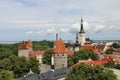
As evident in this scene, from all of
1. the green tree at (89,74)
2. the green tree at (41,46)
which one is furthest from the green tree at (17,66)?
the green tree at (41,46)

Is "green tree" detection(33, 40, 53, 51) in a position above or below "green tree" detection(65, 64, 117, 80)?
above

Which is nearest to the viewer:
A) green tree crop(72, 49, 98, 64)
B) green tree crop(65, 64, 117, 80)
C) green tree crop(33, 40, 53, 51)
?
green tree crop(65, 64, 117, 80)

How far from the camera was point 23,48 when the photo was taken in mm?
79562

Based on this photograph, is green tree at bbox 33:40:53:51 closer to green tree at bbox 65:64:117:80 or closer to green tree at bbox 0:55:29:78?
green tree at bbox 0:55:29:78

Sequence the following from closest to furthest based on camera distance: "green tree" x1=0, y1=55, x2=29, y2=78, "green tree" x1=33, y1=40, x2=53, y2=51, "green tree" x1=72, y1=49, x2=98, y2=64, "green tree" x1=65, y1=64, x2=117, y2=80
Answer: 1. "green tree" x1=65, y1=64, x2=117, y2=80
2. "green tree" x1=0, y1=55, x2=29, y2=78
3. "green tree" x1=72, y1=49, x2=98, y2=64
4. "green tree" x1=33, y1=40, x2=53, y2=51

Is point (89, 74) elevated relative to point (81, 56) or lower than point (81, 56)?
Answer: lower

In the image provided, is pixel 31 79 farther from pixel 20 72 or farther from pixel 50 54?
pixel 50 54

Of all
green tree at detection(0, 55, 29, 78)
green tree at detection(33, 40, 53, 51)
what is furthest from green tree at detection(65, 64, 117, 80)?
green tree at detection(33, 40, 53, 51)

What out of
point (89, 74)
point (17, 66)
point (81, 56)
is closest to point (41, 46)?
point (81, 56)

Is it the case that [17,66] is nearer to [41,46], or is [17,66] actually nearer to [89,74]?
[89,74]

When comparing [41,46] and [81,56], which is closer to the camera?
[81,56]

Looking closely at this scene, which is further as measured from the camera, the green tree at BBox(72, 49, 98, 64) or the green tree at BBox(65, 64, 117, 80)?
the green tree at BBox(72, 49, 98, 64)

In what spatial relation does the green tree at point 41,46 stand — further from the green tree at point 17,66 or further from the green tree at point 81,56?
the green tree at point 17,66

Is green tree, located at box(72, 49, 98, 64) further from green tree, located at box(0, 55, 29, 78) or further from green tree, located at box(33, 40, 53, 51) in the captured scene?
green tree, located at box(33, 40, 53, 51)
